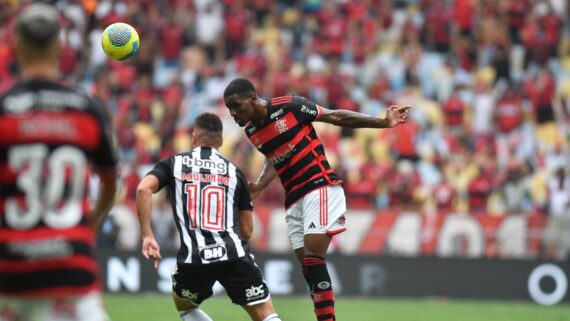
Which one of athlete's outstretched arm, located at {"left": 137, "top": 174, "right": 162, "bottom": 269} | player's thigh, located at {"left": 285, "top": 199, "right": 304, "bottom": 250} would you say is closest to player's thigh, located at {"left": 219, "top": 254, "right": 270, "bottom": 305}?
athlete's outstretched arm, located at {"left": 137, "top": 174, "right": 162, "bottom": 269}

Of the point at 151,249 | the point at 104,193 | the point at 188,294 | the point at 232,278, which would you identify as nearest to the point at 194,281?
the point at 188,294

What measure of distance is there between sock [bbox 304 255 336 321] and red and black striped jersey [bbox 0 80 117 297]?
459 centimetres

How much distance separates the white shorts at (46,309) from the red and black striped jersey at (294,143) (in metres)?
4.84

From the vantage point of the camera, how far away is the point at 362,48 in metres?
24.3

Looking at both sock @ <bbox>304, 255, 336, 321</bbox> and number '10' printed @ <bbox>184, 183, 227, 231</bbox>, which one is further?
sock @ <bbox>304, 255, 336, 321</bbox>

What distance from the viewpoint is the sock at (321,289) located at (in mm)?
9703

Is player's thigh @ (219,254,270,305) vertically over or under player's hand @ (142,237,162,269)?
under

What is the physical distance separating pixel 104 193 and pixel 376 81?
18042 millimetres

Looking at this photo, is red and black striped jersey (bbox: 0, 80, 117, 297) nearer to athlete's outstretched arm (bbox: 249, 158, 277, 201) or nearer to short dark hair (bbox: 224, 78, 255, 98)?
short dark hair (bbox: 224, 78, 255, 98)

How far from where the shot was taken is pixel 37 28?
17.1ft

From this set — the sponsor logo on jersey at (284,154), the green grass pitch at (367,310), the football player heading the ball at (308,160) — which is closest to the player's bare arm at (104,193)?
the football player heading the ball at (308,160)

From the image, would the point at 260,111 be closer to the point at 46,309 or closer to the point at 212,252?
the point at 212,252

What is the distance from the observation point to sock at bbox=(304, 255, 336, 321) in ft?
31.8

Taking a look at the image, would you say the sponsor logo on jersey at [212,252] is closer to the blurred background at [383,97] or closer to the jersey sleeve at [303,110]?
the jersey sleeve at [303,110]
